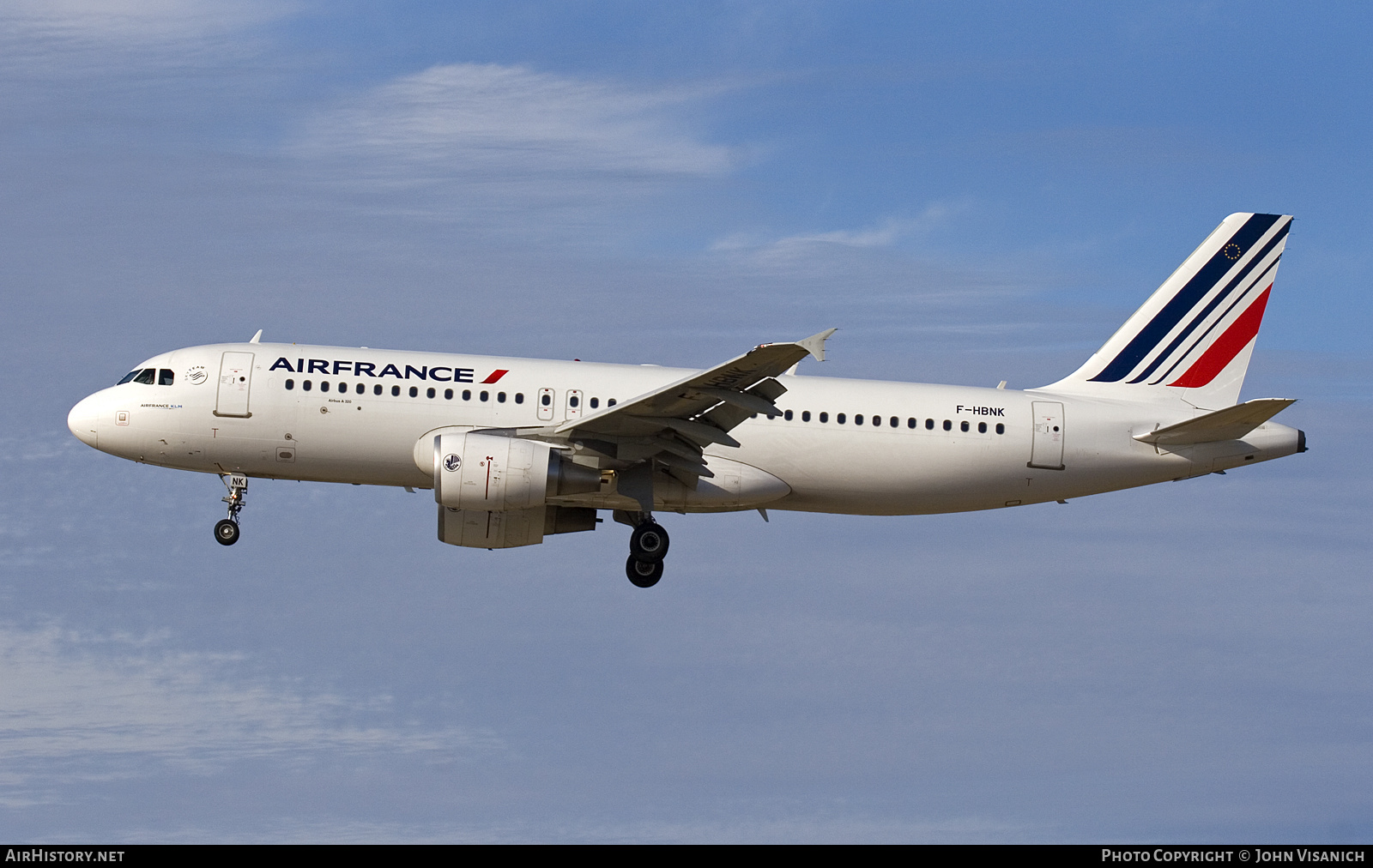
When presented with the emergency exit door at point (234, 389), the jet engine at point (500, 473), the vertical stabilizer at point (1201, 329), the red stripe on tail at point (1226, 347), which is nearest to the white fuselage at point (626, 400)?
the emergency exit door at point (234, 389)

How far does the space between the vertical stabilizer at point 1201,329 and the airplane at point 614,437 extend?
86 cm

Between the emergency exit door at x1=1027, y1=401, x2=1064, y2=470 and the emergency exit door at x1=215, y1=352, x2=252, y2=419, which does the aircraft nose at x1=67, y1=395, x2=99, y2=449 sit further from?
the emergency exit door at x1=1027, y1=401, x2=1064, y2=470

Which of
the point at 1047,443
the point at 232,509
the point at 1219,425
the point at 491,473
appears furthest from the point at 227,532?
the point at 1219,425

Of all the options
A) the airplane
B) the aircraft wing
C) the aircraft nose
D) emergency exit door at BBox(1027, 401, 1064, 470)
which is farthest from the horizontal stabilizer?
the aircraft nose

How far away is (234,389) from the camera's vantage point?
33562 millimetres

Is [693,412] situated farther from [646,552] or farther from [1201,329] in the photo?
[1201,329]

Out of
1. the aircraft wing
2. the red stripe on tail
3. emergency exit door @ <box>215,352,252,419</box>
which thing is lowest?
the aircraft wing

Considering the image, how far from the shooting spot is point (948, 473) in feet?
114

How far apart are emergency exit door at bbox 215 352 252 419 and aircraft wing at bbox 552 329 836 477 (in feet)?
21.5

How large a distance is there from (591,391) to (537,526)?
3681 mm

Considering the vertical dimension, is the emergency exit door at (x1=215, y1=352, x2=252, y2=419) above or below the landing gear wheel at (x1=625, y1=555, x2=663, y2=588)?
above

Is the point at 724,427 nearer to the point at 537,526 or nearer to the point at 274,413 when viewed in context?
the point at 537,526

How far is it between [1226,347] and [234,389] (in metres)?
22.4

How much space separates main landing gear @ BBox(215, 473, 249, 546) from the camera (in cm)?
3431
